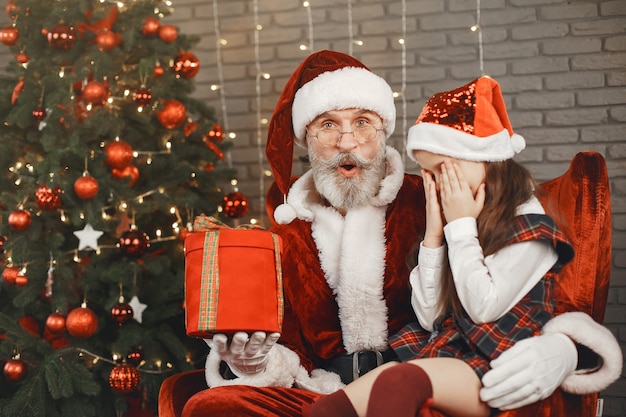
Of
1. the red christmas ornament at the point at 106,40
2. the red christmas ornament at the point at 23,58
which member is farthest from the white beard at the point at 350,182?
the red christmas ornament at the point at 23,58

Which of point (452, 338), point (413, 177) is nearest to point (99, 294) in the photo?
point (413, 177)

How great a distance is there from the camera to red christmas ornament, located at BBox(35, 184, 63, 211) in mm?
2818

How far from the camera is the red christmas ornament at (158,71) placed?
314cm

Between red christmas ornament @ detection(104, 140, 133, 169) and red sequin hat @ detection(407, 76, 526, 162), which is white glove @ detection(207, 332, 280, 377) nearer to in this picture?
red sequin hat @ detection(407, 76, 526, 162)

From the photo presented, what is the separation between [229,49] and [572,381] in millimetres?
2732

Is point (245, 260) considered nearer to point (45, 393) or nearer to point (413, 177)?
point (413, 177)

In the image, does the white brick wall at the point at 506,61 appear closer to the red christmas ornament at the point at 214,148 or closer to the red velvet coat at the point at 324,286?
the red christmas ornament at the point at 214,148

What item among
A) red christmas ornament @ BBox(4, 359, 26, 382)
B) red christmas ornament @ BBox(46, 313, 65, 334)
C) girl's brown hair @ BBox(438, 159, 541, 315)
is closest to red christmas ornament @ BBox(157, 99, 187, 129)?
red christmas ornament @ BBox(46, 313, 65, 334)

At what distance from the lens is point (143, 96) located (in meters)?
3.02

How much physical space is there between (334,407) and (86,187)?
1555 mm

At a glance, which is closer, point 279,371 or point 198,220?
point 198,220

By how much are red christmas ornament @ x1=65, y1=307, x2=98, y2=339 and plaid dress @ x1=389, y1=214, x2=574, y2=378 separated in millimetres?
1458

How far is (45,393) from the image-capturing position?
2797 mm

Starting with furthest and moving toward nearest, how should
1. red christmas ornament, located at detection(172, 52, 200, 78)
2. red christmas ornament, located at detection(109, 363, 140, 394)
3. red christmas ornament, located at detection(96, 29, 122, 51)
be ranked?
red christmas ornament, located at detection(172, 52, 200, 78) < red christmas ornament, located at detection(96, 29, 122, 51) < red christmas ornament, located at detection(109, 363, 140, 394)
